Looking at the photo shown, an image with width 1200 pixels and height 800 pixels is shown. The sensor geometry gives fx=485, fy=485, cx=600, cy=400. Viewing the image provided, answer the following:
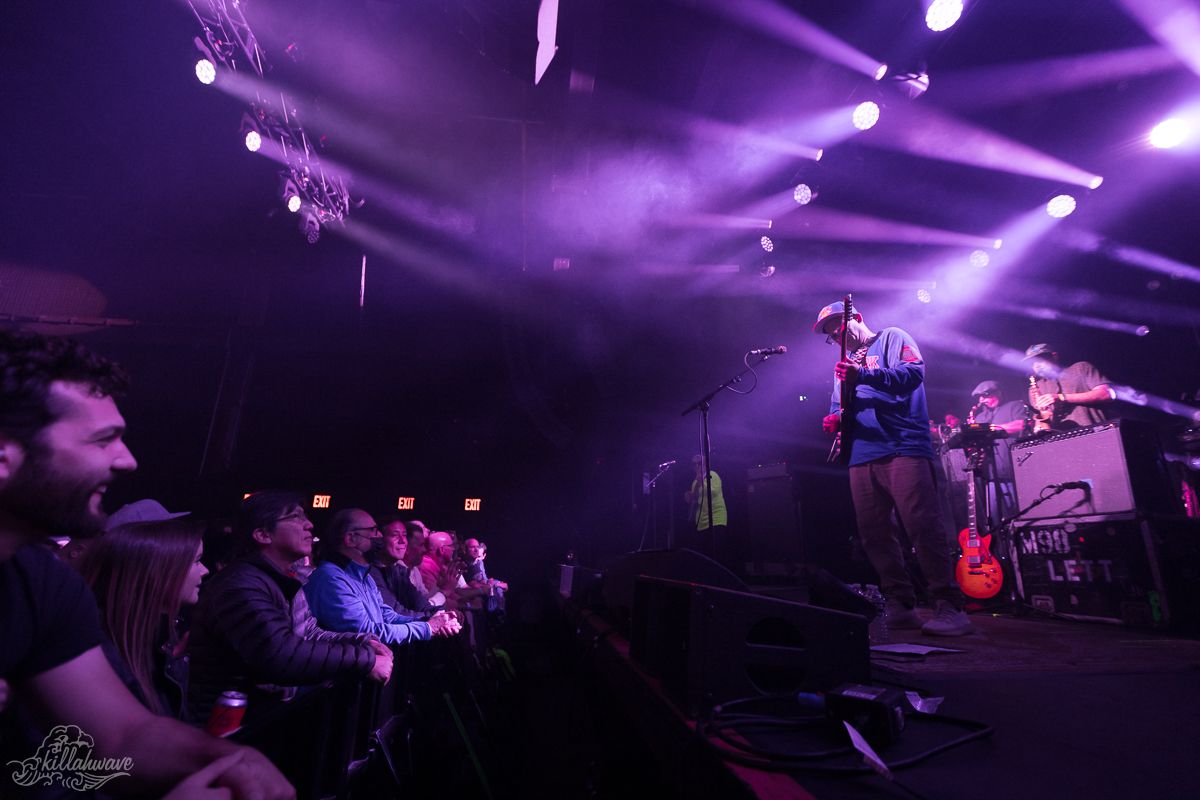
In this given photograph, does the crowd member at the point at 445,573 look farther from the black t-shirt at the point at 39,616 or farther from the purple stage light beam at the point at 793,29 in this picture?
the purple stage light beam at the point at 793,29

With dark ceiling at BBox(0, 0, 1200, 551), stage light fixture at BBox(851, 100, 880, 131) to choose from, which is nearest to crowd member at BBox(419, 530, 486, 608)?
dark ceiling at BBox(0, 0, 1200, 551)

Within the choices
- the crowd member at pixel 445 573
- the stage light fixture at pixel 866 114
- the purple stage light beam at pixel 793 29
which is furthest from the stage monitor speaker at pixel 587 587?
the stage light fixture at pixel 866 114

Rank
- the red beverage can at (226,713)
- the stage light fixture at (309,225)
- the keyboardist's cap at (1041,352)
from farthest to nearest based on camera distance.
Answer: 1. the stage light fixture at (309,225)
2. the keyboardist's cap at (1041,352)
3. the red beverage can at (226,713)

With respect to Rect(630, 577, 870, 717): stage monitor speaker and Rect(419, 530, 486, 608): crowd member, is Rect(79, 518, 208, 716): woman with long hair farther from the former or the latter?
Rect(419, 530, 486, 608): crowd member

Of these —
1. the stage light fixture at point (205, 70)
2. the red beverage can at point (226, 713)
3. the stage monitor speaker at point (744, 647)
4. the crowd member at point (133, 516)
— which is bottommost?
the red beverage can at point (226, 713)

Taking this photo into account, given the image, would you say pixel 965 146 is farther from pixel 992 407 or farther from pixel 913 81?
pixel 992 407

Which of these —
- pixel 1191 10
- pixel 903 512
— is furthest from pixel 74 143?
pixel 1191 10

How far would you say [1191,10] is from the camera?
12.0 feet

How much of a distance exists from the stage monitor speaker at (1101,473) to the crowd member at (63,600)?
5.14 metres

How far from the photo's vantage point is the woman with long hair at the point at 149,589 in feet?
5.58

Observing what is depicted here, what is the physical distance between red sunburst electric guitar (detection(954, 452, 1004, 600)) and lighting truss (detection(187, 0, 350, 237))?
807 centimetres

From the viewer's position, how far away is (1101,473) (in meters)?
3.77

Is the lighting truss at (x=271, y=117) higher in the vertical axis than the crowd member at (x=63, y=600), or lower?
higher

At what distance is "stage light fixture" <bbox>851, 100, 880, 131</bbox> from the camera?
4.52 meters
